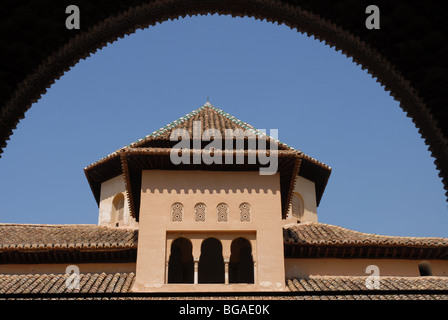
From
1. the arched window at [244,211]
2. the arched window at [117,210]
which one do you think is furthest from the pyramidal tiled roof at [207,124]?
the arched window at [117,210]

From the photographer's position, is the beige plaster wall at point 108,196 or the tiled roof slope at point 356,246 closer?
the tiled roof slope at point 356,246

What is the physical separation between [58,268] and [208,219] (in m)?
4.44

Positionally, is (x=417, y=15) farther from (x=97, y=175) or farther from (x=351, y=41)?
(x=97, y=175)

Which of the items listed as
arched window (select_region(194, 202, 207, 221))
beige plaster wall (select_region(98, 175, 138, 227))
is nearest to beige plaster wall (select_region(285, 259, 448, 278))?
arched window (select_region(194, 202, 207, 221))

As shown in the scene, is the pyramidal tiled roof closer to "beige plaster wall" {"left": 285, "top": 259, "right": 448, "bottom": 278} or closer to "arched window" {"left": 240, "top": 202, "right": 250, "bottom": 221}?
"arched window" {"left": 240, "top": 202, "right": 250, "bottom": 221}

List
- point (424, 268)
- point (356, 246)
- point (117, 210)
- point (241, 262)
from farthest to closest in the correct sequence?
point (117, 210)
point (241, 262)
point (424, 268)
point (356, 246)

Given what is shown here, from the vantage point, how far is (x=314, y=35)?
5055 millimetres

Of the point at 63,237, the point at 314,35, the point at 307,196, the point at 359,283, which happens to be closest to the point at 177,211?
→ the point at 63,237

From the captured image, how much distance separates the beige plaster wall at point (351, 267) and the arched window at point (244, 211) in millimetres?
1768

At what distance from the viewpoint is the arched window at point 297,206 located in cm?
1925

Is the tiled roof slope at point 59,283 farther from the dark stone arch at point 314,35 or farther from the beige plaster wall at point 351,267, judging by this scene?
the dark stone arch at point 314,35

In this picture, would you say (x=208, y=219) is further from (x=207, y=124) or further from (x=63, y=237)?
(x=63, y=237)
